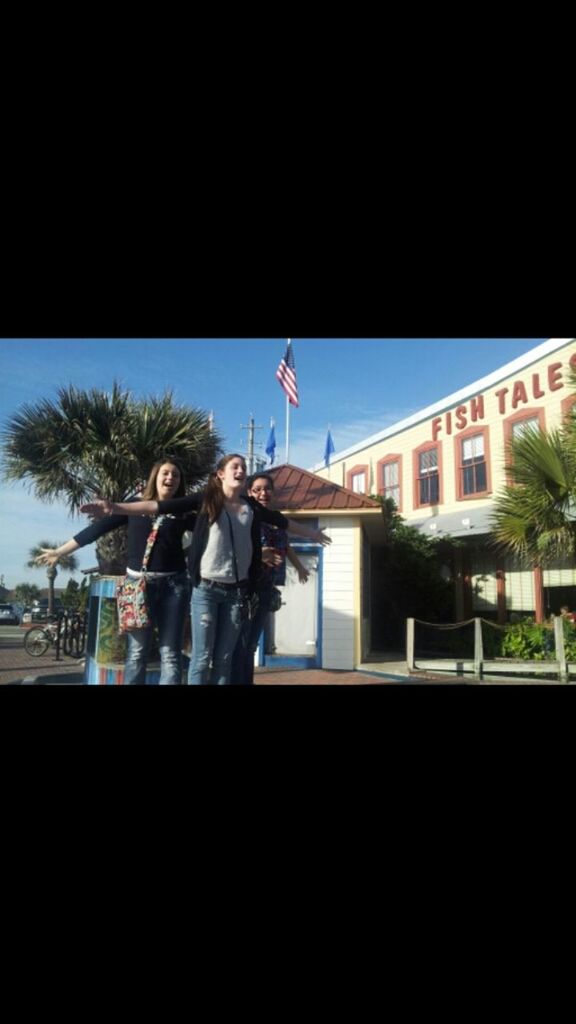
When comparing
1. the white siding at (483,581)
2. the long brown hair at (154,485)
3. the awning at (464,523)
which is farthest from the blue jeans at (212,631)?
the white siding at (483,581)

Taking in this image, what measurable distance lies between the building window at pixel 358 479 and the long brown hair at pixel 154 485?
31.7 inches

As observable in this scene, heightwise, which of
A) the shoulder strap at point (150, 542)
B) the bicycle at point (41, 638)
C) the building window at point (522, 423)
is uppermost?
the building window at point (522, 423)

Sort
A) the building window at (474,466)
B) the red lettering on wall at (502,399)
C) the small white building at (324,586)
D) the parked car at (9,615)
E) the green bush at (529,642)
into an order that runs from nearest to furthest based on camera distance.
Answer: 1. the parked car at (9,615)
2. the small white building at (324,586)
3. the green bush at (529,642)
4. the red lettering on wall at (502,399)
5. the building window at (474,466)

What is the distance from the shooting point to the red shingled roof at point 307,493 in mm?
2832

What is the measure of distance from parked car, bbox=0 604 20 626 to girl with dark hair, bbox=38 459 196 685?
22 cm

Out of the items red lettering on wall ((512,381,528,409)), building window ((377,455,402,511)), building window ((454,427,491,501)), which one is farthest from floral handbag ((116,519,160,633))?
red lettering on wall ((512,381,528,409))

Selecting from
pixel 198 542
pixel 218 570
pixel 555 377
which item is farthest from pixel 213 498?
pixel 555 377

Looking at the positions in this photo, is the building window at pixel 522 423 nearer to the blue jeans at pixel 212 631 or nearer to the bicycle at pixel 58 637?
the blue jeans at pixel 212 631

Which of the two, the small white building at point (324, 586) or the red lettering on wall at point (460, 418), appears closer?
the small white building at point (324, 586)

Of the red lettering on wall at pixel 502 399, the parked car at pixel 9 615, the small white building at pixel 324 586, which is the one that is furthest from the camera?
the red lettering on wall at pixel 502 399

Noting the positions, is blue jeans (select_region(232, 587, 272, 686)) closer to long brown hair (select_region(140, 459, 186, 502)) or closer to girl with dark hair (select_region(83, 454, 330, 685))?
girl with dark hair (select_region(83, 454, 330, 685))

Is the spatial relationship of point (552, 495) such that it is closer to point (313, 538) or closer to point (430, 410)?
Answer: point (430, 410)

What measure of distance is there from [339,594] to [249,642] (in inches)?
19.0
